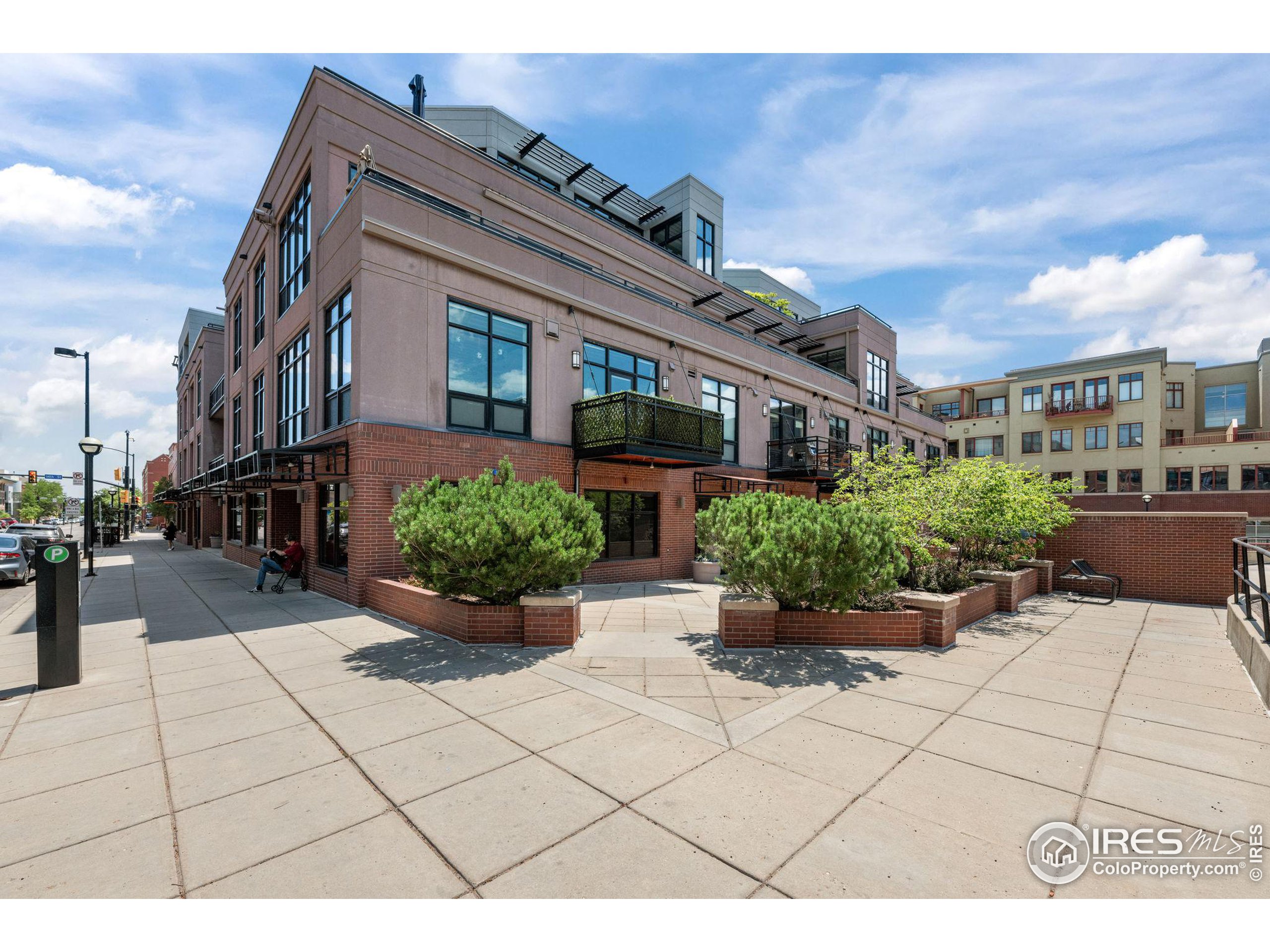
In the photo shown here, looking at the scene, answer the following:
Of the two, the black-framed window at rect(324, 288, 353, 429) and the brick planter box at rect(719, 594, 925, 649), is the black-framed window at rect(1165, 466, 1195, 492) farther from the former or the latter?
the black-framed window at rect(324, 288, 353, 429)

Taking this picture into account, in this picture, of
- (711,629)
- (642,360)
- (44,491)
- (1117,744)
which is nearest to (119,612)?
(711,629)

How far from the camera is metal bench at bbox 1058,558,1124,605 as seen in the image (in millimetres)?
11789

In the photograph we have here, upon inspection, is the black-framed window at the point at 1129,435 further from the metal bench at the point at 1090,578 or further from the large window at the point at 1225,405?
the metal bench at the point at 1090,578

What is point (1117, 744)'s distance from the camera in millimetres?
4559

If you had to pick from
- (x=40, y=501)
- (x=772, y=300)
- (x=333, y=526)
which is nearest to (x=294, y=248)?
(x=333, y=526)

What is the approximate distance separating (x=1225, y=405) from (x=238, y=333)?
62.2m

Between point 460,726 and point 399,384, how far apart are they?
7896mm

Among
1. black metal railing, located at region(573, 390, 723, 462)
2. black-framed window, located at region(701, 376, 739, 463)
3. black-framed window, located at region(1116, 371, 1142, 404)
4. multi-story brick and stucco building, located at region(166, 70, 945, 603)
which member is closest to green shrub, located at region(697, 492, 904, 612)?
black metal railing, located at region(573, 390, 723, 462)

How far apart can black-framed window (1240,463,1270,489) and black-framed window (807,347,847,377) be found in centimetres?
2987

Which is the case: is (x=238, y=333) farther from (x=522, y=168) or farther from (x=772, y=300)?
(x=772, y=300)

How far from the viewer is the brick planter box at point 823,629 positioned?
7539mm

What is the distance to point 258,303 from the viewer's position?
62.4 ft

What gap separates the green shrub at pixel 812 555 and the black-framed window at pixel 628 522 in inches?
264

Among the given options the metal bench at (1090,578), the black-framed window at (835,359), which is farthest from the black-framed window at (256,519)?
the black-framed window at (835,359)
